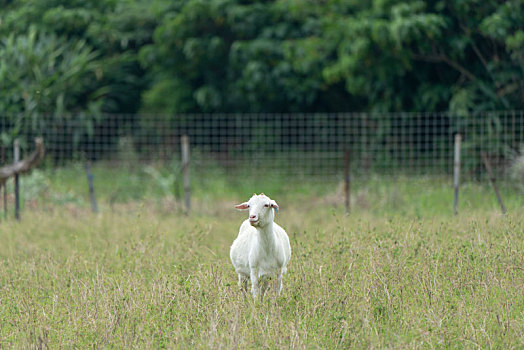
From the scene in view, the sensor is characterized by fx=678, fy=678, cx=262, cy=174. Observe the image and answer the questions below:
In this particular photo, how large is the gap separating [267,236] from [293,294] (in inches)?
18.7

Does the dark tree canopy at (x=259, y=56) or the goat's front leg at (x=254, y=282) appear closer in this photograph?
the goat's front leg at (x=254, y=282)

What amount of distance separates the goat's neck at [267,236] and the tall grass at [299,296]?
330 mm

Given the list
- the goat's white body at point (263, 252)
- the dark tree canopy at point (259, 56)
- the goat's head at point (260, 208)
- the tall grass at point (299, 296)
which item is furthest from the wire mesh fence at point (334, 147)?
the goat's head at point (260, 208)

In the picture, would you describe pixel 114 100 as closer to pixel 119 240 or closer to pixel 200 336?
pixel 119 240

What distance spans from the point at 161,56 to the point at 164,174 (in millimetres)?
4290

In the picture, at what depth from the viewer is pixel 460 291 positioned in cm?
475

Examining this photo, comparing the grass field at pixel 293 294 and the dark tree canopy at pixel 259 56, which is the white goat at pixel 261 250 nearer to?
the grass field at pixel 293 294

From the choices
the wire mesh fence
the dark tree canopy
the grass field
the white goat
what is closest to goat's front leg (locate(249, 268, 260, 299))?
the white goat

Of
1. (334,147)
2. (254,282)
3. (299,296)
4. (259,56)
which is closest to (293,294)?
(299,296)

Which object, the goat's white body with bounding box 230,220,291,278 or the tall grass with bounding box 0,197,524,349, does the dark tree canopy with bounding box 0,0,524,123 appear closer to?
the tall grass with bounding box 0,197,524,349

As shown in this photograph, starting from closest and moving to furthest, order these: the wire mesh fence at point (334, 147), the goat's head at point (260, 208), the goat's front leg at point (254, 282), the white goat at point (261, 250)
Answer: the goat's head at point (260, 208) < the white goat at point (261, 250) < the goat's front leg at point (254, 282) < the wire mesh fence at point (334, 147)

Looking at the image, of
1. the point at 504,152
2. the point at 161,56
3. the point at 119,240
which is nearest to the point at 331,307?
the point at 119,240

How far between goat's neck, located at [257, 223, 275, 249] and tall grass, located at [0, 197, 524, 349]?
1.08 feet

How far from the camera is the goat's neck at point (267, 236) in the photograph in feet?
16.2
